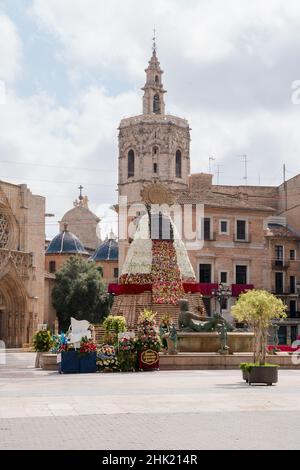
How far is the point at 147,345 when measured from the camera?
91.4 feet

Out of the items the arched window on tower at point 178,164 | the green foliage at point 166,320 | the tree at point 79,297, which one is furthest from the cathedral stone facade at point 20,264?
the arched window on tower at point 178,164

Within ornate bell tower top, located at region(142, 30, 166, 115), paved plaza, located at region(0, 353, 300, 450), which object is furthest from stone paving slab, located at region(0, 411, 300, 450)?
ornate bell tower top, located at region(142, 30, 166, 115)

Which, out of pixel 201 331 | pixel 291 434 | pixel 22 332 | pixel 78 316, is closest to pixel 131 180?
pixel 78 316

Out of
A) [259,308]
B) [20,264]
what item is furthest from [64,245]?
[259,308]

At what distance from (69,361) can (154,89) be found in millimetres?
71647

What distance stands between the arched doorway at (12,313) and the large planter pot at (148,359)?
29.3 m

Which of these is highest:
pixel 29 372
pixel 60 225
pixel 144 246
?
pixel 60 225

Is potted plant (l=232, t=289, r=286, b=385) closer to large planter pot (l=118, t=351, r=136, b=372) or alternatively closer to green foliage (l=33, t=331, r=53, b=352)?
large planter pot (l=118, t=351, r=136, b=372)

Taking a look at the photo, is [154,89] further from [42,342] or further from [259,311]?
[259,311]

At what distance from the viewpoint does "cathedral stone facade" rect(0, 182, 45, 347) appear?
5619 cm

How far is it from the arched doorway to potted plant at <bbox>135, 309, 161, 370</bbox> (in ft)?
96.3

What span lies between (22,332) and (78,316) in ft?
34.2

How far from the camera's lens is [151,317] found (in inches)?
1128
